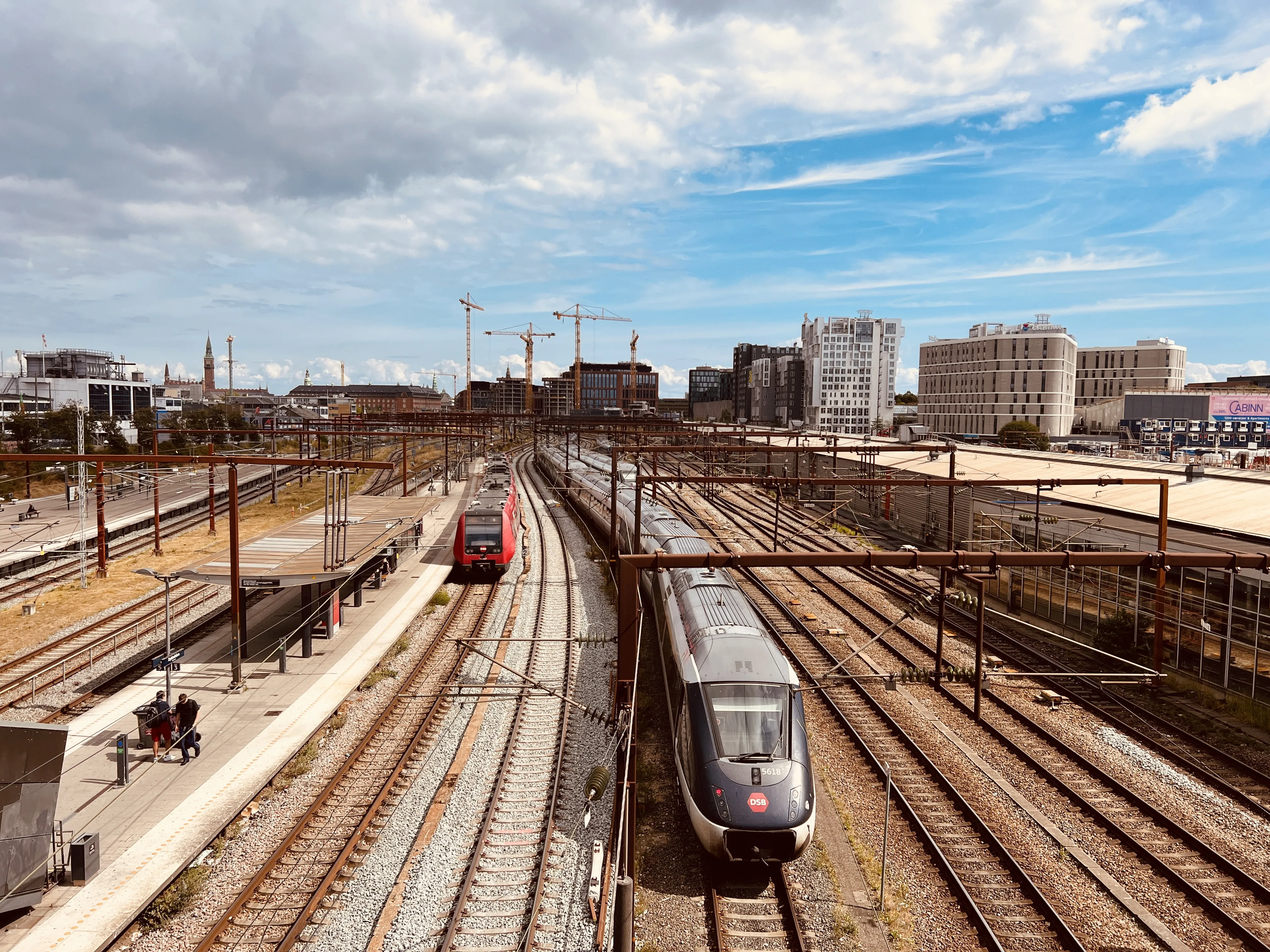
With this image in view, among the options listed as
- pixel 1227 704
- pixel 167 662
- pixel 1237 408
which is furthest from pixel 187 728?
pixel 1237 408

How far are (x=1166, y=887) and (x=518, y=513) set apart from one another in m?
32.4

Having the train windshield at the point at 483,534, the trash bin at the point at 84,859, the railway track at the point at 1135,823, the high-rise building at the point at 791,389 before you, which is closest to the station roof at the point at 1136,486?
the railway track at the point at 1135,823

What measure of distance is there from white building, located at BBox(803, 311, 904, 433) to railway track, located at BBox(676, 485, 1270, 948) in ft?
472

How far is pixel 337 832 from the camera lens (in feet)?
39.4

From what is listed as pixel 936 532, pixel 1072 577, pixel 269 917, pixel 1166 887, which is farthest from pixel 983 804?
pixel 936 532

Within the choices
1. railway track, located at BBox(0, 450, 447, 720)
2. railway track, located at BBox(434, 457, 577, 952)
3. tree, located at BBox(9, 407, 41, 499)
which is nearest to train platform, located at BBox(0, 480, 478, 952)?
railway track, located at BBox(0, 450, 447, 720)

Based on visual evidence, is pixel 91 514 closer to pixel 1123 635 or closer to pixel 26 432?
pixel 26 432

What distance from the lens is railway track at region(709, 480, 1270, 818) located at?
47.0 ft

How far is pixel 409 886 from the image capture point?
1059 cm

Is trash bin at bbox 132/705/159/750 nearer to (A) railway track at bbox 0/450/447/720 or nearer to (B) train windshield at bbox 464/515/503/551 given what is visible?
(A) railway track at bbox 0/450/447/720

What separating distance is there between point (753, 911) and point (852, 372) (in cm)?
15763

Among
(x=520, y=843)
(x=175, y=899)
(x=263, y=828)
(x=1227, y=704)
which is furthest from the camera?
(x=1227, y=704)

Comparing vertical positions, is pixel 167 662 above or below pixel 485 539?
below

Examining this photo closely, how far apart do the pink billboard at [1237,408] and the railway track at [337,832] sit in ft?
370
